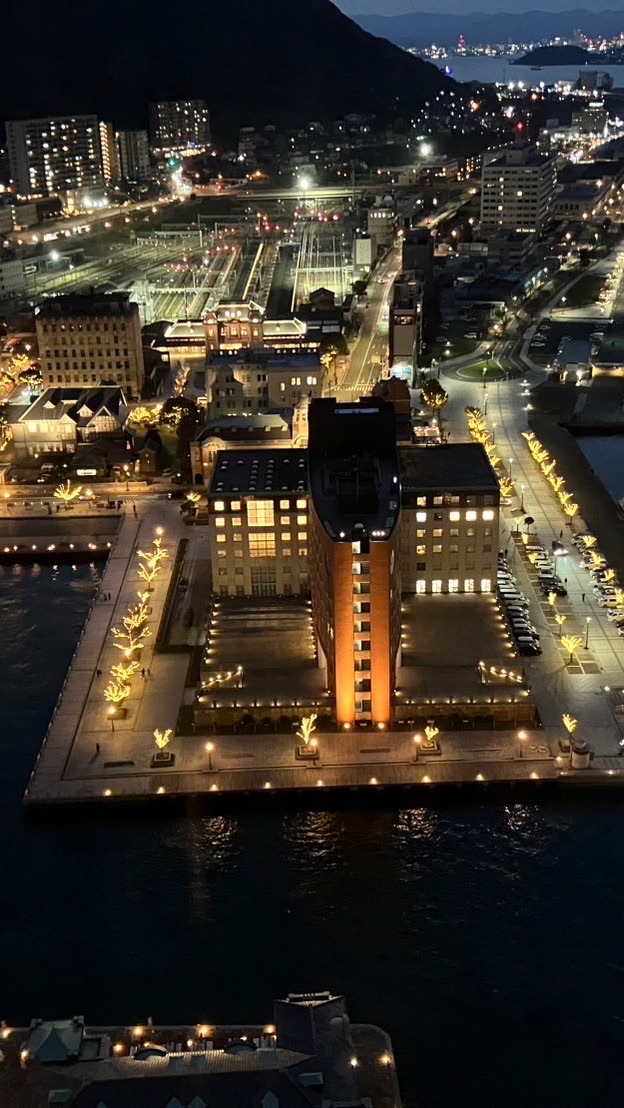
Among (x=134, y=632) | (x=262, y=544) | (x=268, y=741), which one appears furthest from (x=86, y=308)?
(x=268, y=741)

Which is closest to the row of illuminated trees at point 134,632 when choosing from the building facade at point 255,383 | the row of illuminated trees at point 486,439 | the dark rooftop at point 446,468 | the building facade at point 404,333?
the dark rooftop at point 446,468

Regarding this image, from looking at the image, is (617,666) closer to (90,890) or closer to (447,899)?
(447,899)

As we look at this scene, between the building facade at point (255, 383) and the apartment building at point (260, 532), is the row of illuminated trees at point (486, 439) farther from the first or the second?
the apartment building at point (260, 532)

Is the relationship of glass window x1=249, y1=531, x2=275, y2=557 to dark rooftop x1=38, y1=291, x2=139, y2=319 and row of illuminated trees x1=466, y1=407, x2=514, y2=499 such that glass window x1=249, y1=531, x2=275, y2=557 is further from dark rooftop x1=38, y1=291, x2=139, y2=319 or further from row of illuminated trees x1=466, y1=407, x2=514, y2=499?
dark rooftop x1=38, y1=291, x2=139, y2=319

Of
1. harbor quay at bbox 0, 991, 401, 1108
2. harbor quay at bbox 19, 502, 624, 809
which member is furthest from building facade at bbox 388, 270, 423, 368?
harbor quay at bbox 0, 991, 401, 1108

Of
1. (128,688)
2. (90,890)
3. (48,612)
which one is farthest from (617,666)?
(48,612)

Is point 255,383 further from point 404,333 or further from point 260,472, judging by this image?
point 260,472


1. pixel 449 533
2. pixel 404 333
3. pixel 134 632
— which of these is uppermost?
pixel 404 333
